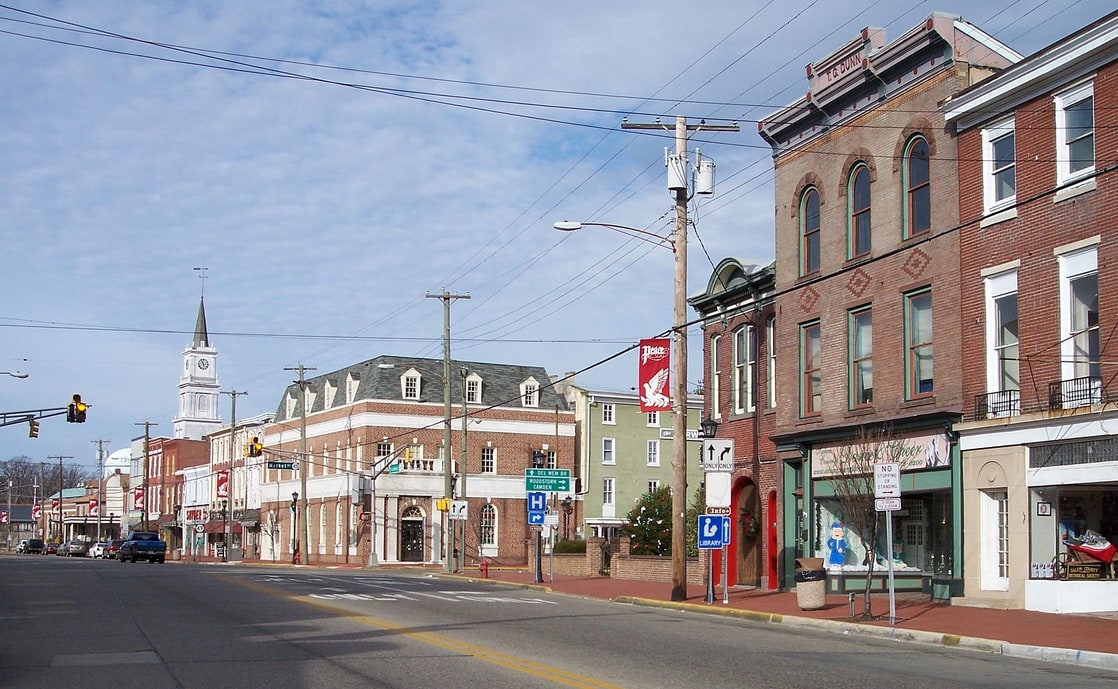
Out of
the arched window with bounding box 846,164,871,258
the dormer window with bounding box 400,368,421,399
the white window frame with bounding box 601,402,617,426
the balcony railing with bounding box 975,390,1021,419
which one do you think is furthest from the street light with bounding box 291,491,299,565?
the balcony railing with bounding box 975,390,1021,419

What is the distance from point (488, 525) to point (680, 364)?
4691 centimetres

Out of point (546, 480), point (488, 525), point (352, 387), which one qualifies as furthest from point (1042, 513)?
point (352, 387)

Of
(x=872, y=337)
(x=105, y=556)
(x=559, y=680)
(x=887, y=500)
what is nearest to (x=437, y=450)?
(x=105, y=556)

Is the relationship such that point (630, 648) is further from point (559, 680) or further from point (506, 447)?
point (506, 447)

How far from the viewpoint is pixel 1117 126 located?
23.0 metres

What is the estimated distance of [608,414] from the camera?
77.1m

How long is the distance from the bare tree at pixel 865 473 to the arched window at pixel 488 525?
46.1 metres

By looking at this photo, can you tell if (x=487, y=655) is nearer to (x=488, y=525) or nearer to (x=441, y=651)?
(x=441, y=651)

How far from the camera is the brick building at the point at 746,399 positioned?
3406 cm

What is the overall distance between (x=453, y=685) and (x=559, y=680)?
4.04ft

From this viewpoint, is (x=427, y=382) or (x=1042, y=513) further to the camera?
(x=427, y=382)

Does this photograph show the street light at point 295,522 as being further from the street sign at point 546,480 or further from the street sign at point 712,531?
the street sign at point 712,531

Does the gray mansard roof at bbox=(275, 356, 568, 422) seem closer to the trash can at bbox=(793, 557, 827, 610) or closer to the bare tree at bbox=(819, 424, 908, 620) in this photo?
the bare tree at bbox=(819, 424, 908, 620)

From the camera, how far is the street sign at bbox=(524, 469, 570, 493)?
41344mm
